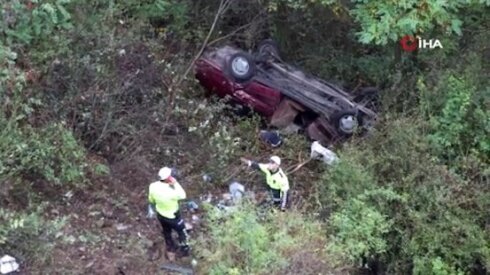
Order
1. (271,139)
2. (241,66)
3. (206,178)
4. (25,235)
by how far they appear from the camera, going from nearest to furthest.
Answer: (25,235)
(206,178)
(271,139)
(241,66)

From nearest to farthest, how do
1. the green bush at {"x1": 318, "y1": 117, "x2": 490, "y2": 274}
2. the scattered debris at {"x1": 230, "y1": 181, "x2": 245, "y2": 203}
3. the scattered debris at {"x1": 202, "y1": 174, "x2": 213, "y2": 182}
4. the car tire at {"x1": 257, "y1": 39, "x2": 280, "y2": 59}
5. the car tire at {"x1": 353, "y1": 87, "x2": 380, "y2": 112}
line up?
the green bush at {"x1": 318, "y1": 117, "x2": 490, "y2": 274} < the scattered debris at {"x1": 230, "y1": 181, "x2": 245, "y2": 203} < the scattered debris at {"x1": 202, "y1": 174, "x2": 213, "y2": 182} < the car tire at {"x1": 353, "y1": 87, "x2": 380, "y2": 112} < the car tire at {"x1": 257, "y1": 39, "x2": 280, "y2": 59}

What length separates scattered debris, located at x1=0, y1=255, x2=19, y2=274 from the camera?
30.0ft

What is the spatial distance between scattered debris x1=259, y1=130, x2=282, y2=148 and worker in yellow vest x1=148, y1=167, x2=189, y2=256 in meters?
3.16

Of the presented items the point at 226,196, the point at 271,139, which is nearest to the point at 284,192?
the point at 226,196

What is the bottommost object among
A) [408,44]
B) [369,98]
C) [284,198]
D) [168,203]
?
[284,198]

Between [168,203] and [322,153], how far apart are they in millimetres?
3377

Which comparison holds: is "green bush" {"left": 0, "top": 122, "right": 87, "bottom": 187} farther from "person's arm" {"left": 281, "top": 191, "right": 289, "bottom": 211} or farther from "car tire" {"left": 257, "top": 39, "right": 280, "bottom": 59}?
"car tire" {"left": 257, "top": 39, "right": 280, "bottom": 59}

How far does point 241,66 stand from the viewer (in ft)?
43.4

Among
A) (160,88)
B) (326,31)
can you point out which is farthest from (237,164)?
(326,31)

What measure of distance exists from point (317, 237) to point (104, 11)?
4.64 metres

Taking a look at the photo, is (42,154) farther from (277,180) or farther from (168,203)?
(277,180)

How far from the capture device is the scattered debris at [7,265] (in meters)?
9.13

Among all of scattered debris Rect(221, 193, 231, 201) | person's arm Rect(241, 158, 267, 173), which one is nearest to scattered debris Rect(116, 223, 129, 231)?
scattered debris Rect(221, 193, 231, 201)

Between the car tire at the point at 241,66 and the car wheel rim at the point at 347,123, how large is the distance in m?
1.60
